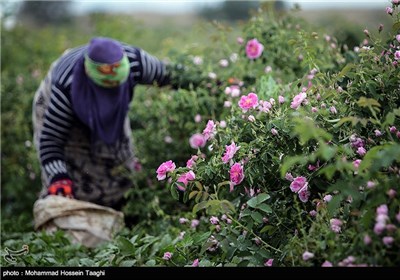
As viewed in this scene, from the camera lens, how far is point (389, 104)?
243cm

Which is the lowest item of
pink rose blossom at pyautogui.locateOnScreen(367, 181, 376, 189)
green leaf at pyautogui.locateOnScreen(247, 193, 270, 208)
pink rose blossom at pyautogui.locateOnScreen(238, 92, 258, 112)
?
green leaf at pyautogui.locateOnScreen(247, 193, 270, 208)

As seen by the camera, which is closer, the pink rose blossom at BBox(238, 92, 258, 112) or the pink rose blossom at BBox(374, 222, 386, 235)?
the pink rose blossom at BBox(374, 222, 386, 235)

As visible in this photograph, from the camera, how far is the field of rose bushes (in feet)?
6.80

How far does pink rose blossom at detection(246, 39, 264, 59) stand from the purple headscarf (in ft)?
2.40

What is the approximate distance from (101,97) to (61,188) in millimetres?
587

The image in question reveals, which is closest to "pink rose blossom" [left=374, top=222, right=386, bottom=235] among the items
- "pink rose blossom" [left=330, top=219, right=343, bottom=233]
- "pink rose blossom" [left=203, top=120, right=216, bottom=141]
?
"pink rose blossom" [left=330, top=219, right=343, bottom=233]

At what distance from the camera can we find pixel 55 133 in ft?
13.7

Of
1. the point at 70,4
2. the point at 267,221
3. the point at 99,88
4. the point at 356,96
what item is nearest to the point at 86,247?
the point at 99,88

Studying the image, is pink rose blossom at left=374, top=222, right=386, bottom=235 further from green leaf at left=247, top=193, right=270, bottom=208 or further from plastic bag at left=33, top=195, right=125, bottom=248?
Answer: plastic bag at left=33, top=195, right=125, bottom=248

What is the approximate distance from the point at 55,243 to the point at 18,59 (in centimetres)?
454

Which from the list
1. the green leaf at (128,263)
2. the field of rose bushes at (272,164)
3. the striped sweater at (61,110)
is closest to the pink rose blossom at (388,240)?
the field of rose bushes at (272,164)

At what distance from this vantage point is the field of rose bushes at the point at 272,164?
2072mm

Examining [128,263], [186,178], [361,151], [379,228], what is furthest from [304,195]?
[128,263]

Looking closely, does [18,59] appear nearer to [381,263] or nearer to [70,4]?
[381,263]
